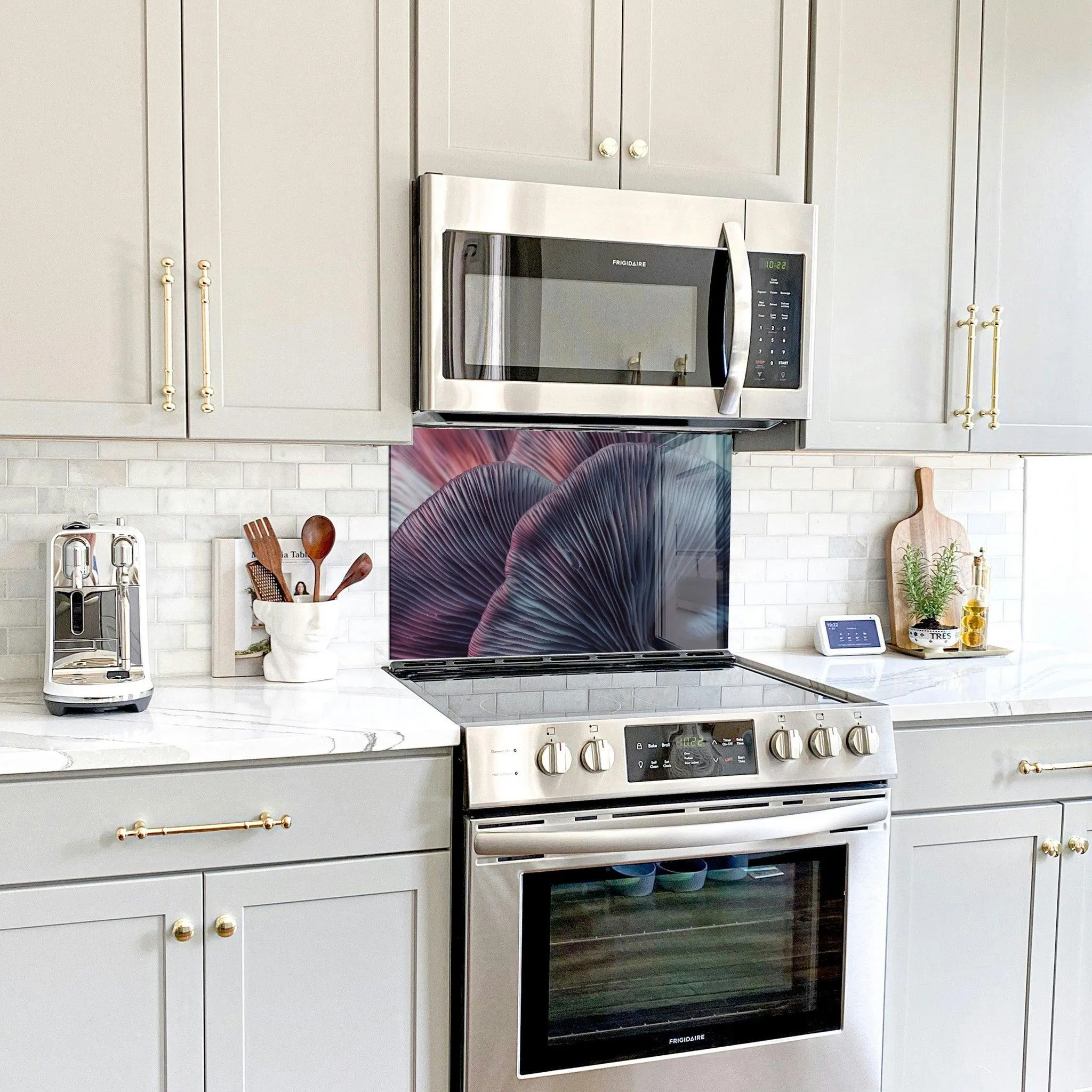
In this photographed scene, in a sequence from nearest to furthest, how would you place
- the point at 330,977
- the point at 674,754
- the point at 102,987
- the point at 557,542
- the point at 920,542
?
the point at 102,987 → the point at 330,977 → the point at 674,754 → the point at 557,542 → the point at 920,542

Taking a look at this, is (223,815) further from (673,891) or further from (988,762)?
(988,762)

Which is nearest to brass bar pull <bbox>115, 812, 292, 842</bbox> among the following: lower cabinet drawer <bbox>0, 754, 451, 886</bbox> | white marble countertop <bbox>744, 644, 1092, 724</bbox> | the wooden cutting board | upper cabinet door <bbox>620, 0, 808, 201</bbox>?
lower cabinet drawer <bbox>0, 754, 451, 886</bbox>

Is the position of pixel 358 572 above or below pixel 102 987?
above

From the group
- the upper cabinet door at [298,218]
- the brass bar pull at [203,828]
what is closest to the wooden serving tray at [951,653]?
the upper cabinet door at [298,218]

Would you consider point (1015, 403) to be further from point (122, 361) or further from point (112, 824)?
point (112, 824)

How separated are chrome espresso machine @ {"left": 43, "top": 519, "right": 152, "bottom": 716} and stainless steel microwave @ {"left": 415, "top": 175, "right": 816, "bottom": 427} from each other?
0.62 m

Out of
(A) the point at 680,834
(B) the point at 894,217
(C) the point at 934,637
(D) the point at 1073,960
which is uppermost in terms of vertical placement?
(B) the point at 894,217

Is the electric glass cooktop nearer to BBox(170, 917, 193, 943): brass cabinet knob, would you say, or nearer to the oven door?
the oven door

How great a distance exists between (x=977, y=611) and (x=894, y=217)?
1002mm

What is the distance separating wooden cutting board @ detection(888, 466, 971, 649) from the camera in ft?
9.14

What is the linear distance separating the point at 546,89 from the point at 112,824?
5.07ft

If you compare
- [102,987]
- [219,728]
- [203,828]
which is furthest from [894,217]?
[102,987]

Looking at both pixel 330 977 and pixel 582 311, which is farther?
pixel 582 311

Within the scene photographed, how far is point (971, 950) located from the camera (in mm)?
Answer: 2191
